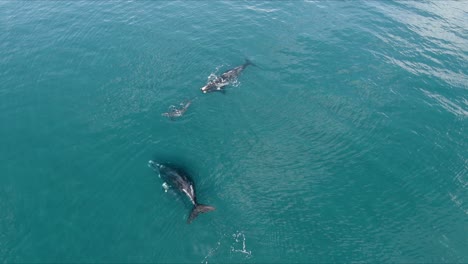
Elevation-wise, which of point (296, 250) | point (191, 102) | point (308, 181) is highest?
point (191, 102)

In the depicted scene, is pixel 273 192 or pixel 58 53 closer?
pixel 273 192

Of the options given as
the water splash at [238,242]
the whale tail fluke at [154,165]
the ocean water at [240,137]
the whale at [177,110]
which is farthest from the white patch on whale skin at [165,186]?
the whale at [177,110]

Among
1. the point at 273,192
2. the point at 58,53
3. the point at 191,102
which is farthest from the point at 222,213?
the point at 58,53

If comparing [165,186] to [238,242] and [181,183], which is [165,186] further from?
[238,242]

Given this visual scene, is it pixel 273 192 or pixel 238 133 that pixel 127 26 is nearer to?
pixel 238 133

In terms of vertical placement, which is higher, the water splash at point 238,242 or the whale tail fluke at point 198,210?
the whale tail fluke at point 198,210

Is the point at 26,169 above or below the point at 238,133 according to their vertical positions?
below

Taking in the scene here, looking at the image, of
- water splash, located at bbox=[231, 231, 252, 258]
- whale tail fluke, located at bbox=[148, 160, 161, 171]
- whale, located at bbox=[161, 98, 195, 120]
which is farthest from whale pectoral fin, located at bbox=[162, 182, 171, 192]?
whale, located at bbox=[161, 98, 195, 120]

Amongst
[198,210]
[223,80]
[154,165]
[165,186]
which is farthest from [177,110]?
[198,210]

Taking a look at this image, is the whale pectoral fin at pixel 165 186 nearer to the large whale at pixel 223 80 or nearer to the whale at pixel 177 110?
the whale at pixel 177 110
